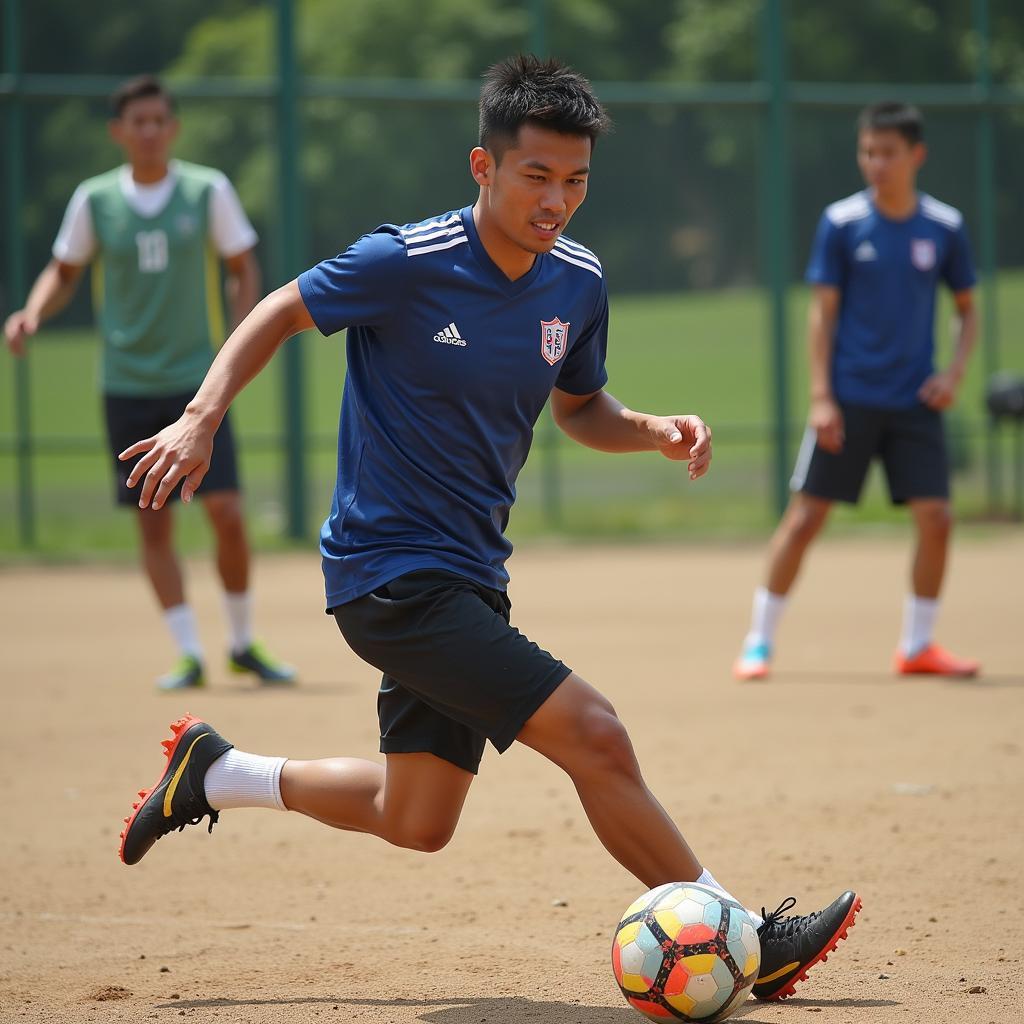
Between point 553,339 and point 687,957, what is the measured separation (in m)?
1.31

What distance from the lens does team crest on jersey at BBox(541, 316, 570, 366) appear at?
357 centimetres

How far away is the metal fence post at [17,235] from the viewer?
1148 cm

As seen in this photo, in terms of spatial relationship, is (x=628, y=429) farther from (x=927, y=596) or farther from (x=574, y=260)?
(x=927, y=596)

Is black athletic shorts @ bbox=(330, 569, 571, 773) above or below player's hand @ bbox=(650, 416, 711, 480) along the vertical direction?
below

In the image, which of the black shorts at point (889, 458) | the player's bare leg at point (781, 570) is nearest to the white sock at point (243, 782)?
the player's bare leg at point (781, 570)

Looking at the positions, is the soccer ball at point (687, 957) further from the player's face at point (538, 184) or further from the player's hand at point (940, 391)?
the player's hand at point (940, 391)

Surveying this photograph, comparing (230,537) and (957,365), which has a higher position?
(957,365)

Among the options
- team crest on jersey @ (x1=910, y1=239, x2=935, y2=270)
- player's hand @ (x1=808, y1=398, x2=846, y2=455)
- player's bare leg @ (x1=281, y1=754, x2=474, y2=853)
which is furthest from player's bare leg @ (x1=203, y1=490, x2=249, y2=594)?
player's bare leg @ (x1=281, y1=754, x2=474, y2=853)

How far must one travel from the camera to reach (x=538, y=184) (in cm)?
341

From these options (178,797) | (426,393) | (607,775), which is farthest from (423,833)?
(426,393)

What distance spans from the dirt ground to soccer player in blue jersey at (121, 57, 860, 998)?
1.20ft

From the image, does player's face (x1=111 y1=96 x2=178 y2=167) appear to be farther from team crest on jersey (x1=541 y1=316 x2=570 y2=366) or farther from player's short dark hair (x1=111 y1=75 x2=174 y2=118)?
team crest on jersey (x1=541 y1=316 x2=570 y2=366)

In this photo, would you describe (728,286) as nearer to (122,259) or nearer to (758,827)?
(122,259)

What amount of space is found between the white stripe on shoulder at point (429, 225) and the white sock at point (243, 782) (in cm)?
121
